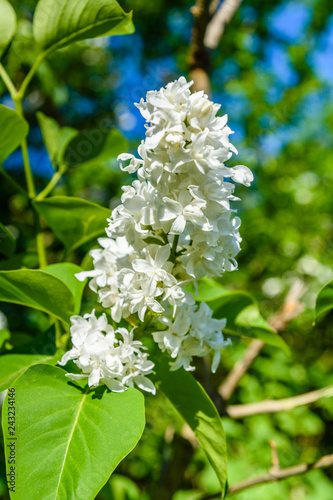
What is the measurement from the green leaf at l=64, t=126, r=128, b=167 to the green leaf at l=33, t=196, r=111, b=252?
0.72 ft

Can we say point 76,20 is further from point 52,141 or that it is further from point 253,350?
point 253,350

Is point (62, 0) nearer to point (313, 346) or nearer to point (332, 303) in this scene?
point (332, 303)

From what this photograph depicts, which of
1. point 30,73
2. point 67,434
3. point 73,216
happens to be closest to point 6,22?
point 30,73

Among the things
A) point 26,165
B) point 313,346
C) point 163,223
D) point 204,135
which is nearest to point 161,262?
point 163,223

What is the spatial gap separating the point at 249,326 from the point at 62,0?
666 millimetres

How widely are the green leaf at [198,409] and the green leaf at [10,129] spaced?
477 mm

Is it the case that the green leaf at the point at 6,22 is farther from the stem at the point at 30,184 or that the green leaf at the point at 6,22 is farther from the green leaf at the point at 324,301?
the green leaf at the point at 324,301

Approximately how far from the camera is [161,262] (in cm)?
56

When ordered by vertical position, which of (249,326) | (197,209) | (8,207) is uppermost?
(197,209)

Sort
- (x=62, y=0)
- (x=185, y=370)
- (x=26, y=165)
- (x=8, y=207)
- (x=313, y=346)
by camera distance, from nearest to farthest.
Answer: (x=185, y=370), (x=62, y=0), (x=26, y=165), (x=313, y=346), (x=8, y=207)

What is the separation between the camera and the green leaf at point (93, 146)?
99cm

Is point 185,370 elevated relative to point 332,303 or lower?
lower

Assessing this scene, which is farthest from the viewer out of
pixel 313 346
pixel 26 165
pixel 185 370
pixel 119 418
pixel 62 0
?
pixel 313 346

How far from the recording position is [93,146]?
1.02m
